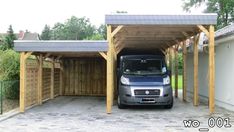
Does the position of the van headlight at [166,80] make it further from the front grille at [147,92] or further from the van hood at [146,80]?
the front grille at [147,92]

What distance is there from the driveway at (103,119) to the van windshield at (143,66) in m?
1.50

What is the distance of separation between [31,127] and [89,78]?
11880 mm

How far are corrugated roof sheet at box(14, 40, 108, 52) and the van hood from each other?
193cm

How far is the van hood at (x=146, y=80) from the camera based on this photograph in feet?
49.0

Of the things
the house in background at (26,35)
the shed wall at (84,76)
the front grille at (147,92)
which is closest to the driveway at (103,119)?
the front grille at (147,92)

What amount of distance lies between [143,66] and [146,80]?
1164 millimetres

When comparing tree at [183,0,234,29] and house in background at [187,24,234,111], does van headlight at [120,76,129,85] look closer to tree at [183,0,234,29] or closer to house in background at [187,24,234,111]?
house in background at [187,24,234,111]

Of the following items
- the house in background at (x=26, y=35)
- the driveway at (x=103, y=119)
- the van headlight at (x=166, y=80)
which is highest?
the house in background at (x=26, y=35)

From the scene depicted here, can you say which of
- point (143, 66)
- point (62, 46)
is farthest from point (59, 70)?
point (62, 46)

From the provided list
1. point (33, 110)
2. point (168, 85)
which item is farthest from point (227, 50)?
point (33, 110)

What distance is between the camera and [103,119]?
1242 centimetres

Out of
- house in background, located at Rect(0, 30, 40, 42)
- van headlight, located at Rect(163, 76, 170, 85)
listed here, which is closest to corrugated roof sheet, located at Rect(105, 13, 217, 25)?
van headlight, located at Rect(163, 76, 170, 85)

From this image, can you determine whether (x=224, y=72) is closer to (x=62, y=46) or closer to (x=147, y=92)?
(x=147, y=92)

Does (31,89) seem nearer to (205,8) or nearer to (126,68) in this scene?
(126,68)
